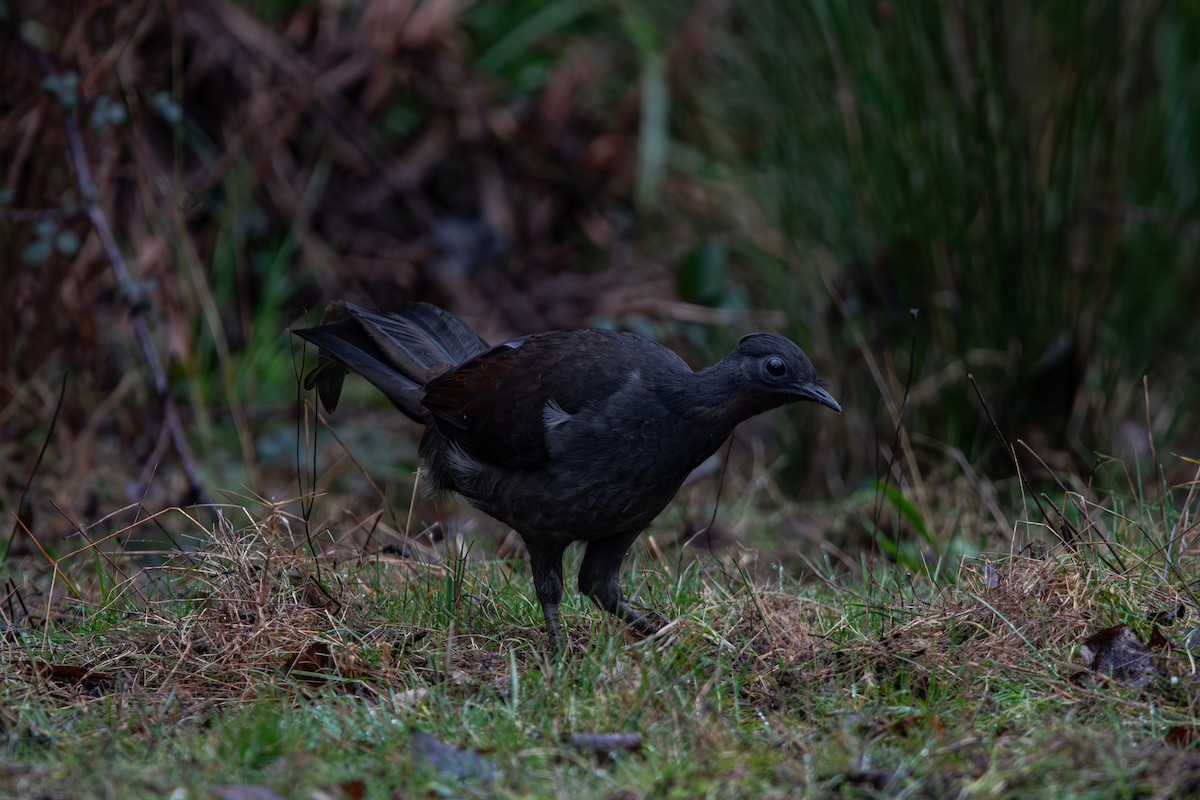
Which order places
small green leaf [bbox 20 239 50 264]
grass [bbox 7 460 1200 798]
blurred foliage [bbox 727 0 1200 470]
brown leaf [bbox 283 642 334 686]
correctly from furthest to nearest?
blurred foliage [bbox 727 0 1200 470] < small green leaf [bbox 20 239 50 264] < brown leaf [bbox 283 642 334 686] < grass [bbox 7 460 1200 798]

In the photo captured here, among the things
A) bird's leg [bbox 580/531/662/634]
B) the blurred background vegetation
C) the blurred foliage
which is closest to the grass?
bird's leg [bbox 580/531/662/634]

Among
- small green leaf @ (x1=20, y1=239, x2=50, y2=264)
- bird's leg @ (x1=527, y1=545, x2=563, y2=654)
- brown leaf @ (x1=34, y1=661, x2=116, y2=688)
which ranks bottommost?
bird's leg @ (x1=527, y1=545, x2=563, y2=654)

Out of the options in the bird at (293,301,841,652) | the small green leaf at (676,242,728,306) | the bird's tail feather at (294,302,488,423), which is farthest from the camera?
the small green leaf at (676,242,728,306)

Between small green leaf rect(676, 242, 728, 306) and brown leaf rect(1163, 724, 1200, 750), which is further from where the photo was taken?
small green leaf rect(676, 242, 728, 306)

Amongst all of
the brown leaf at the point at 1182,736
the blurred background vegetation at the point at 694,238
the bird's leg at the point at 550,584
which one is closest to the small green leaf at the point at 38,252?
the blurred background vegetation at the point at 694,238

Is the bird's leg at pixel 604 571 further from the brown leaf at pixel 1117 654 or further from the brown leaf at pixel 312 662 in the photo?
the brown leaf at pixel 1117 654

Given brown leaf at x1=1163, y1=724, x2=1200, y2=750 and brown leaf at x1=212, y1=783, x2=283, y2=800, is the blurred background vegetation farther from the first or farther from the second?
brown leaf at x1=212, y1=783, x2=283, y2=800

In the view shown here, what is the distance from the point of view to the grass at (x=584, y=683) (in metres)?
2.78

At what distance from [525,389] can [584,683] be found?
109 cm

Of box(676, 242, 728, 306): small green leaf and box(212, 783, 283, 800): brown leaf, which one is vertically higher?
box(212, 783, 283, 800): brown leaf

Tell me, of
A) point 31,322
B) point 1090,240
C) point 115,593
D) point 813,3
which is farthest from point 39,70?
point 1090,240

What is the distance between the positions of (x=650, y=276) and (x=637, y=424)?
446 cm

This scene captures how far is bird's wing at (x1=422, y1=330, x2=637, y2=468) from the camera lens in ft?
13.2

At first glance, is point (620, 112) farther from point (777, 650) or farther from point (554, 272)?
point (777, 650)
